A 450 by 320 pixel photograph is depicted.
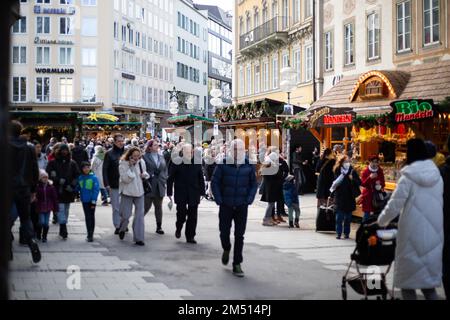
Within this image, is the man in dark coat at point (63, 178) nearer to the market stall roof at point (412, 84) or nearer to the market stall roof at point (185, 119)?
the market stall roof at point (412, 84)

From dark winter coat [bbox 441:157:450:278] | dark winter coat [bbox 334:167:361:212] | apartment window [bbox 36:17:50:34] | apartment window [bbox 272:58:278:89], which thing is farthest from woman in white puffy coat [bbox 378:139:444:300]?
apartment window [bbox 36:17:50:34]

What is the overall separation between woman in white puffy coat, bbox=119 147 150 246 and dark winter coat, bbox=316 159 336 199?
429cm

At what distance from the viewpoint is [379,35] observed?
73.3 feet

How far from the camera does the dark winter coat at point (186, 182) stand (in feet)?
40.1

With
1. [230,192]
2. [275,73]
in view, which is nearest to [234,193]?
[230,192]

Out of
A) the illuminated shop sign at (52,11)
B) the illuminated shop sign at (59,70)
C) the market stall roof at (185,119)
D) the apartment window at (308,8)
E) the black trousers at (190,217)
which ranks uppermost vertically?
the illuminated shop sign at (52,11)

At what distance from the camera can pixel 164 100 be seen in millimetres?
80875

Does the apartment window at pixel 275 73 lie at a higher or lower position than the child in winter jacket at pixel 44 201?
higher

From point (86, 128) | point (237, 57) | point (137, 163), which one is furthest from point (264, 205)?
point (86, 128)

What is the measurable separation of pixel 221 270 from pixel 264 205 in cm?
1125

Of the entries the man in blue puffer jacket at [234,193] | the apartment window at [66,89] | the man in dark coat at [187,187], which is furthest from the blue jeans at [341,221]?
the apartment window at [66,89]

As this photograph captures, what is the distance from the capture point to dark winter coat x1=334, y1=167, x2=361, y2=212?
1305cm

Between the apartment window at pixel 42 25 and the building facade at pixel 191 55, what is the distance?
2162 cm

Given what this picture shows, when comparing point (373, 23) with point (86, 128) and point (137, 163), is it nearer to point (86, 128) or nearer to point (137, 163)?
point (137, 163)
